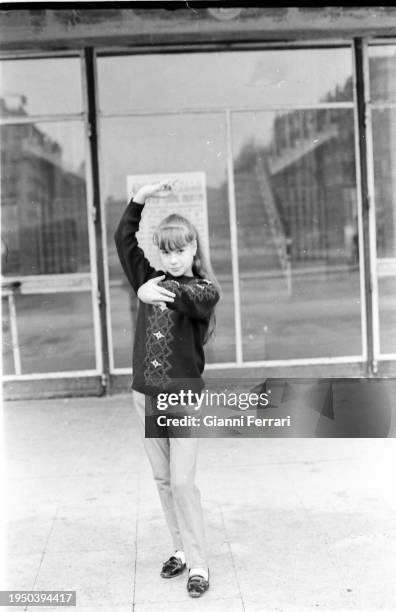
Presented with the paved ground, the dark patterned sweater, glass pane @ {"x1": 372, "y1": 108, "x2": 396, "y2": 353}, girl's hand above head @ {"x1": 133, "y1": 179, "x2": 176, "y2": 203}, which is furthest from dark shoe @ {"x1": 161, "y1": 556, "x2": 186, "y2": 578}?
glass pane @ {"x1": 372, "y1": 108, "x2": 396, "y2": 353}

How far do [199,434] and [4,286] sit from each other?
4474mm

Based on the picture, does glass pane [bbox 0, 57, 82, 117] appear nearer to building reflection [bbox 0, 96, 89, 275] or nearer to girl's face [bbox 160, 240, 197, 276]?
building reflection [bbox 0, 96, 89, 275]

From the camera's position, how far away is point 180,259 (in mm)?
3318

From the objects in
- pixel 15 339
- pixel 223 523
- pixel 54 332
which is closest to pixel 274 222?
pixel 54 332

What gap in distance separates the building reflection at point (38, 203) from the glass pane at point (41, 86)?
0.09ft

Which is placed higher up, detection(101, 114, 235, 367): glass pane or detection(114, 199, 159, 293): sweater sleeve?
detection(101, 114, 235, 367): glass pane

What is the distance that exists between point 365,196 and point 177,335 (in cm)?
471

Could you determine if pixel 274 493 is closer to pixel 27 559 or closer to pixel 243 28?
pixel 27 559

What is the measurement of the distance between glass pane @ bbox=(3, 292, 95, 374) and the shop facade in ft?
0.04

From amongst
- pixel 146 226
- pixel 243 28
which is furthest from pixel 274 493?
pixel 243 28

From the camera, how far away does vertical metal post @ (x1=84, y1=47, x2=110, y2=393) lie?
7.23m

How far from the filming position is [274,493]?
464 centimetres

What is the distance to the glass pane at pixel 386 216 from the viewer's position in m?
7.48

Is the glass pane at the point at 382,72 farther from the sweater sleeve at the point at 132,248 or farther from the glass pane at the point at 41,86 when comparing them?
the sweater sleeve at the point at 132,248
